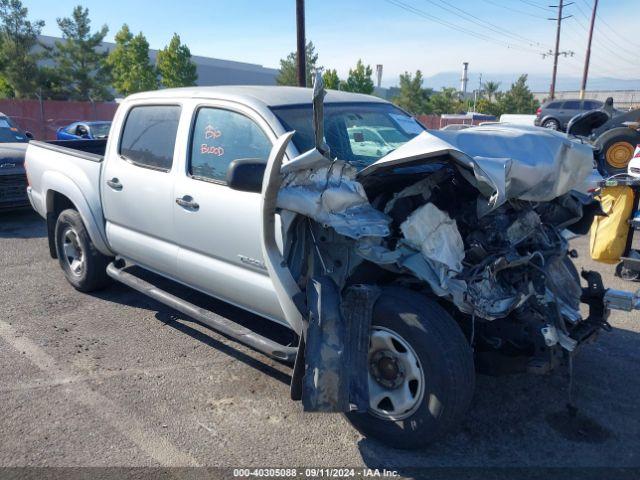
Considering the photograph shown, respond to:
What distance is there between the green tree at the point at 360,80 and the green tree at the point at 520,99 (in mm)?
20043

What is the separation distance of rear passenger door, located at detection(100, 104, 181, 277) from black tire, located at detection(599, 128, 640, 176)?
7.20 metres

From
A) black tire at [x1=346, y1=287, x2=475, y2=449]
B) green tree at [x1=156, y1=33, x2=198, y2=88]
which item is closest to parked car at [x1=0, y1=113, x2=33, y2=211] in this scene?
black tire at [x1=346, y1=287, x2=475, y2=449]

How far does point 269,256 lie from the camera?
11.0 ft

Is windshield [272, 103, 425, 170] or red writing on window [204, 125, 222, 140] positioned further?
red writing on window [204, 125, 222, 140]

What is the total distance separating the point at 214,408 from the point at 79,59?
134 ft

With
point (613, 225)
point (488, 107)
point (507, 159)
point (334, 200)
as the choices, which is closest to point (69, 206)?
point (334, 200)

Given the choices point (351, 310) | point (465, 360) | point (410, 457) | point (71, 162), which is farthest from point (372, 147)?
point (71, 162)

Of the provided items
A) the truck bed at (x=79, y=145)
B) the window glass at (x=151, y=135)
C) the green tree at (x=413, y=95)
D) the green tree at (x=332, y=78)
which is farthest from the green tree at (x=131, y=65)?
the window glass at (x=151, y=135)

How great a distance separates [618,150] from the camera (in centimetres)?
909

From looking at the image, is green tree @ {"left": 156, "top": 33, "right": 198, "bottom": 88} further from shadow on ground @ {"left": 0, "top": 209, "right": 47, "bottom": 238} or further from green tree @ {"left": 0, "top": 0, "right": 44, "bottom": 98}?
shadow on ground @ {"left": 0, "top": 209, "right": 47, "bottom": 238}

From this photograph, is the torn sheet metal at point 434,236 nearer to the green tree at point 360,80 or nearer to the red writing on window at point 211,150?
the red writing on window at point 211,150

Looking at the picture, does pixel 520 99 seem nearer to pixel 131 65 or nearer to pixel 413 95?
pixel 413 95

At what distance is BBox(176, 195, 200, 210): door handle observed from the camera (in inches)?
159

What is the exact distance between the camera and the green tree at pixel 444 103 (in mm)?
50656
